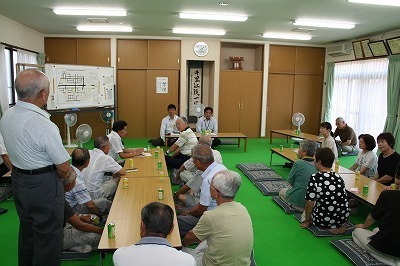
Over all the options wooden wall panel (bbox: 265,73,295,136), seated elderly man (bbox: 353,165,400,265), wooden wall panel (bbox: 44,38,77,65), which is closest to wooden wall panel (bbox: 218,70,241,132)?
wooden wall panel (bbox: 265,73,295,136)

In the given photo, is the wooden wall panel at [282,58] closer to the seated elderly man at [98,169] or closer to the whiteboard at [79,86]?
the whiteboard at [79,86]

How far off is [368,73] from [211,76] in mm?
4461

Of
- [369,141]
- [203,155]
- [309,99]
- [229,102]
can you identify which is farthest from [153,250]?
[309,99]

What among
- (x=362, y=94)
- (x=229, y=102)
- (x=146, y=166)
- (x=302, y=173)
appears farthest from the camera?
(x=229, y=102)

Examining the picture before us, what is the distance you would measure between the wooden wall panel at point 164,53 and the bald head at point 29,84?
7.88 meters

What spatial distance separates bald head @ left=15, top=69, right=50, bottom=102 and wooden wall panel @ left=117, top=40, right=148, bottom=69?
7.88 metres

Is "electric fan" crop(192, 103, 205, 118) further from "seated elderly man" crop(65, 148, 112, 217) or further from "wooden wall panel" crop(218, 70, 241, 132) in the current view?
"seated elderly man" crop(65, 148, 112, 217)

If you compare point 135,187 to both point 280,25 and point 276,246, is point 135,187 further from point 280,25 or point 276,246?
point 280,25

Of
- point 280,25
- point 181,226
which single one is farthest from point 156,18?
point 181,226

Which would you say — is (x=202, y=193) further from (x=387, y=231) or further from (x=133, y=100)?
(x=133, y=100)

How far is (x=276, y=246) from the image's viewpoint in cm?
350

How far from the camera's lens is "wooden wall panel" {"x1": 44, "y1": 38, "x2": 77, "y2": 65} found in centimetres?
936

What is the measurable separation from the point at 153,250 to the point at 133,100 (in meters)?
8.60

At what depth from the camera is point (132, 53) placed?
9609mm
